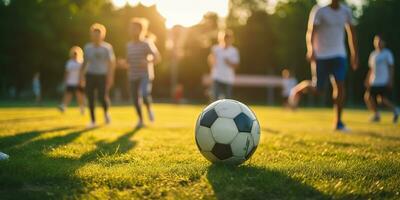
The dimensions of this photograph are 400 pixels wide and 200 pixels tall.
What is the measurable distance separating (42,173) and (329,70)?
6.36m

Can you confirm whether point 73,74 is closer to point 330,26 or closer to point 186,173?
point 330,26

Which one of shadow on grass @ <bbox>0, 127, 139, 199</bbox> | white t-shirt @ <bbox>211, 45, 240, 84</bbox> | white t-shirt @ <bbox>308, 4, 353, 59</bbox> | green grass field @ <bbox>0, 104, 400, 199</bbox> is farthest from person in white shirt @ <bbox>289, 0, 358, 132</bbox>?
shadow on grass @ <bbox>0, 127, 139, 199</bbox>

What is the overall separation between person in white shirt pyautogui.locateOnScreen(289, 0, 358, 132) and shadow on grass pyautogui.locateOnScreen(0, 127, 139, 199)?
15.1 feet

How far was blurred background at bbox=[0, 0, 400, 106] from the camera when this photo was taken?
44.7m

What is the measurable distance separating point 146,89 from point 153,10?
47414 millimetres

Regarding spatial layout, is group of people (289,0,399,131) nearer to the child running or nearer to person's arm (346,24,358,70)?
person's arm (346,24,358,70)

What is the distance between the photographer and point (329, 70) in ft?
28.9

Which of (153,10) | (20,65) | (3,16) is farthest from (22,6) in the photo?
(153,10)

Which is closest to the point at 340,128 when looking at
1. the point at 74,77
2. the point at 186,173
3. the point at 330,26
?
the point at 330,26

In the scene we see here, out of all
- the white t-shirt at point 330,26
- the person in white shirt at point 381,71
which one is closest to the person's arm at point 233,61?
the white t-shirt at point 330,26

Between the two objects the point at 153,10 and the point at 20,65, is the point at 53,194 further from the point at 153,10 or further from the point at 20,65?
the point at 153,10

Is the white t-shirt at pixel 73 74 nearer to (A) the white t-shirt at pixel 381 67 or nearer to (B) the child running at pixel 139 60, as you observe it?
(B) the child running at pixel 139 60

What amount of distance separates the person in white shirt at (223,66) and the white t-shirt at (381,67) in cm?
441

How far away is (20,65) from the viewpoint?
45625 mm
